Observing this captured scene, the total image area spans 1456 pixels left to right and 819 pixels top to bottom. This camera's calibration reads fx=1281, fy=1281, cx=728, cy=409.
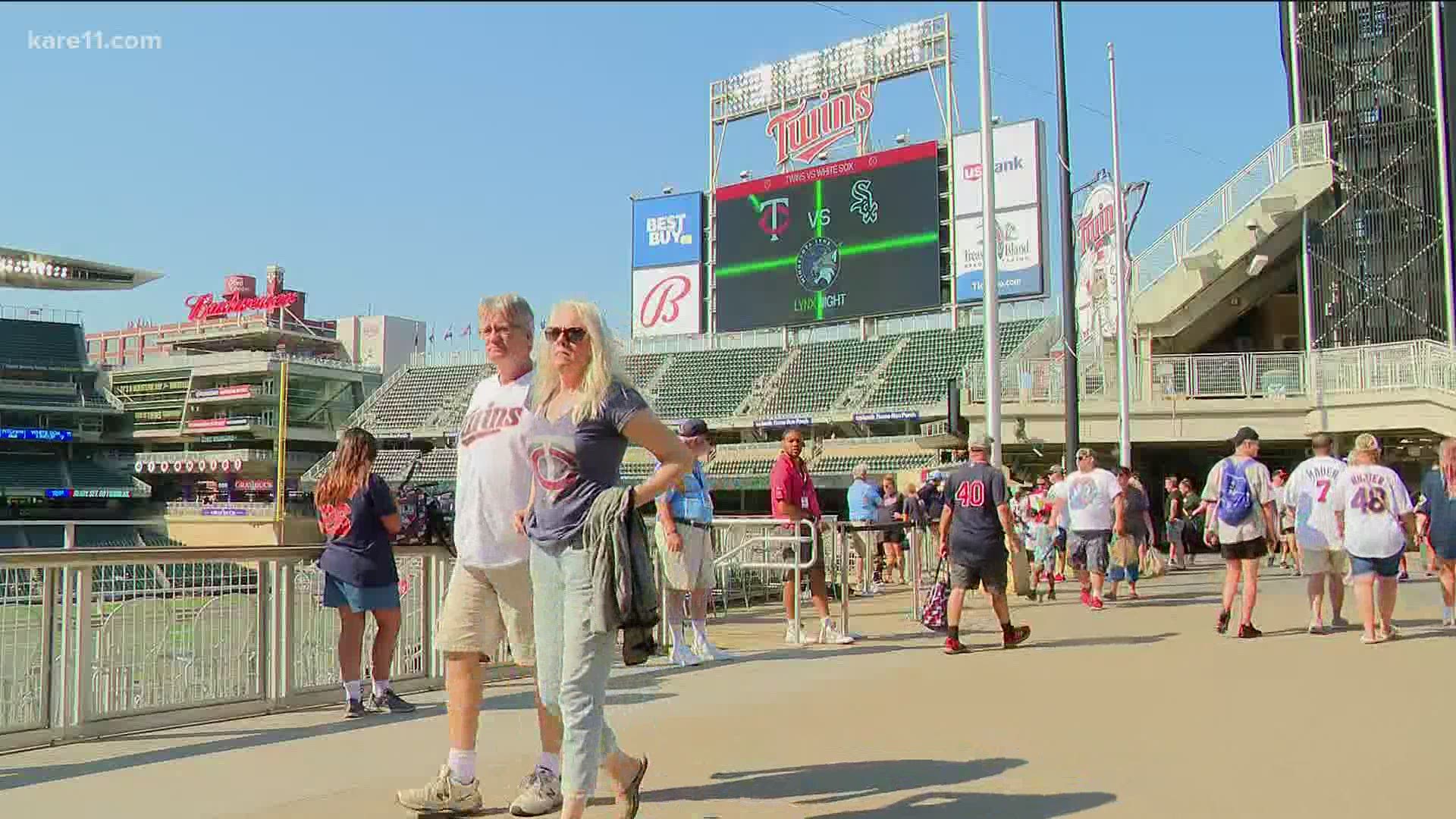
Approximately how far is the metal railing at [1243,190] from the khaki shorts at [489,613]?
27388 millimetres

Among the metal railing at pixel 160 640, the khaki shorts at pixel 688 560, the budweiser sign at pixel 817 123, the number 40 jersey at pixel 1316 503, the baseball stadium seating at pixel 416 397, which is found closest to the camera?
the metal railing at pixel 160 640

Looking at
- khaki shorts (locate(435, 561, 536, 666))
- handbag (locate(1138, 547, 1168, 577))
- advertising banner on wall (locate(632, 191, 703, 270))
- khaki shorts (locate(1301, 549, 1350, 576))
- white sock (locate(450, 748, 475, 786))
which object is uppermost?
advertising banner on wall (locate(632, 191, 703, 270))

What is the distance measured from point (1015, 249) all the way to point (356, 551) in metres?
32.7

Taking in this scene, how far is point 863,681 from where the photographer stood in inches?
333

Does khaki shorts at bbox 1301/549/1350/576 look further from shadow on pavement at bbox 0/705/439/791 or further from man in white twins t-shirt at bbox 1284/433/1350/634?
shadow on pavement at bbox 0/705/439/791

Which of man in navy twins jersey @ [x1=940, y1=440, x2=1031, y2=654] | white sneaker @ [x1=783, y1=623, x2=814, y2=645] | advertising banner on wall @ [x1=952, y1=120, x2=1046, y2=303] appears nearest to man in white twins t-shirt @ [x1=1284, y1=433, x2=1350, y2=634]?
man in navy twins jersey @ [x1=940, y1=440, x2=1031, y2=654]

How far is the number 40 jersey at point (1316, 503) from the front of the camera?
35.1ft

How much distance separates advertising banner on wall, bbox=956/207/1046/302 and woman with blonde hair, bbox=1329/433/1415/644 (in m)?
26.8

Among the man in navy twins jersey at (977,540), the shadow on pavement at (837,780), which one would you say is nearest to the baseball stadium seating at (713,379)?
the man in navy twins jersey at (977,540)

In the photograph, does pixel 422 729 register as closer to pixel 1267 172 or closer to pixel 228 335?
pixel 1267 172

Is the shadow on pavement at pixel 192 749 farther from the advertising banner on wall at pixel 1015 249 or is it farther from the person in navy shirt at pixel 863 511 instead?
the advertising banner on wall at pixel 1015 249

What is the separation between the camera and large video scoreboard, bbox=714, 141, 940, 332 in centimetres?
4003

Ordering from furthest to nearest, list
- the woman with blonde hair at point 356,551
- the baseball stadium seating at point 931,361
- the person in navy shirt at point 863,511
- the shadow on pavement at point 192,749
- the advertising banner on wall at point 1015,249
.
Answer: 1. the baseball stadium seating at point 931,361
2. the advertising banner on wall at point 1015,249
3. the person in navy shirt at point 863,511
4. the woman with blonde hair at point 356,551
5. the shadow on pavement at point 192,749

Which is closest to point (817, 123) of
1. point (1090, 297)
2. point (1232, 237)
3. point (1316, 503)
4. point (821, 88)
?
point (821, 88)
